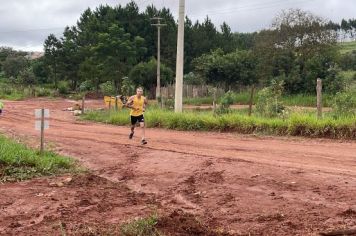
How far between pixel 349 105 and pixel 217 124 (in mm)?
4547

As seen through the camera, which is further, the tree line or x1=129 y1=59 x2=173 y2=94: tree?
x1=129 y1=59 x2=173 y2=94: tree

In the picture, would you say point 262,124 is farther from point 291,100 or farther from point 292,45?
point 292,45

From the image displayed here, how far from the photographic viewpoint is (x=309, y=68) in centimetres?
3962

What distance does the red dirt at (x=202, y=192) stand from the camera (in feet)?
22.8

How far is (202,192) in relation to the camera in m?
8.81

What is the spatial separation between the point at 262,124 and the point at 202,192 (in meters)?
9.52

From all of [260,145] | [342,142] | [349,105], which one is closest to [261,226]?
[260,145]

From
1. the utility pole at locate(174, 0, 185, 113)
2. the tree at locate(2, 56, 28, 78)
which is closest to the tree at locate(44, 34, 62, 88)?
the tree at locate(2, 56, 28, 78)

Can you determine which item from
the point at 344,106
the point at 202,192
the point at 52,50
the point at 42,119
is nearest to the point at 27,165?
the point at 42,119

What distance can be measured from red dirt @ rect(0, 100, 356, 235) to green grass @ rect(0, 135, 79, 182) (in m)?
0.50

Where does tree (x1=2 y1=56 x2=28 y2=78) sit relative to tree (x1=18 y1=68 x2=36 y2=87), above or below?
above

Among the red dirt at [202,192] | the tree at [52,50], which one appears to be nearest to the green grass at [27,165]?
the red dirt at [202,192]

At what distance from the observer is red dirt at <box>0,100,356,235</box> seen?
695cm

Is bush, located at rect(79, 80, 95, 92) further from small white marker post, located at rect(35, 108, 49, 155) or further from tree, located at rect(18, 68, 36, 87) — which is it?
small white marker post, located at rect(35, 108, 49, 155)
